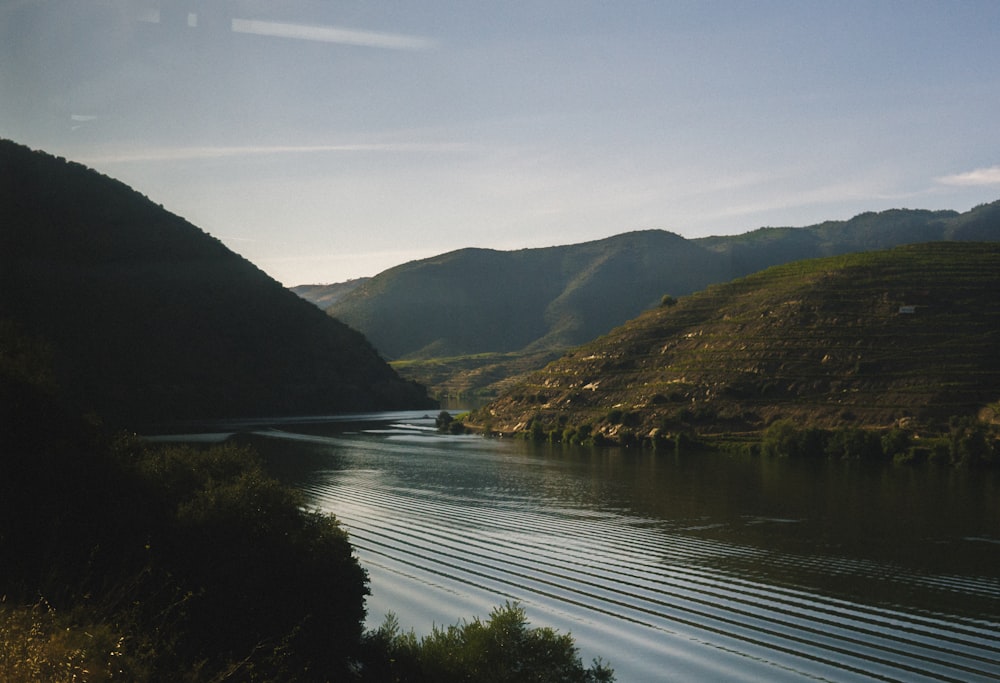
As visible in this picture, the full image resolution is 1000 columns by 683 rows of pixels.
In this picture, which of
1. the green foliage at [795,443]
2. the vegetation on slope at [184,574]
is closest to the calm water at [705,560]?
the vegetation on slope at [184,574]

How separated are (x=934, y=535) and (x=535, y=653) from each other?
28987 mm

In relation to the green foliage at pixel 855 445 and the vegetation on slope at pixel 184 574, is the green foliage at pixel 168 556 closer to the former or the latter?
the vegetation on slope at pixel 184 574

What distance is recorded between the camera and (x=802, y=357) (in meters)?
87.1

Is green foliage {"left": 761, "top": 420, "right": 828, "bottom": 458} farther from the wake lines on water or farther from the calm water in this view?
the wake lines on water

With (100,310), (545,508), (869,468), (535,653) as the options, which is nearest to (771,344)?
(869,468)

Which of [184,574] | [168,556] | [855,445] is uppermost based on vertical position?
[168,556]

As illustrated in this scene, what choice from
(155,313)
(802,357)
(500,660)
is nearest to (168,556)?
(500,660)

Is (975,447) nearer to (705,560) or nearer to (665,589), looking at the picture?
(705,560)

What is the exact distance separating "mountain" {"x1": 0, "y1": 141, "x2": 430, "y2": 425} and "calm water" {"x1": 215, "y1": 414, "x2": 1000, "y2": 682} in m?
35.5

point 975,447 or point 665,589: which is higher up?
point 665,589

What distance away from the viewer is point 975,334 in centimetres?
8319

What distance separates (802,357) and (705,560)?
6194 centimetres

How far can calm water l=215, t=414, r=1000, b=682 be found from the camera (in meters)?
20.1

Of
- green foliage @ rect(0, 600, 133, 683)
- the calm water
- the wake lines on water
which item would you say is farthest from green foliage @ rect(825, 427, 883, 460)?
green foliage @ rect(0, 600, 133, 683)
